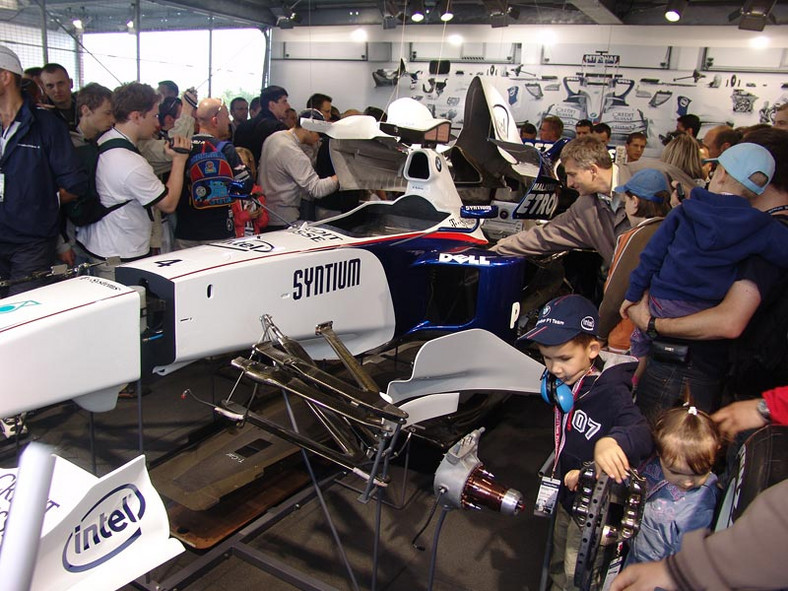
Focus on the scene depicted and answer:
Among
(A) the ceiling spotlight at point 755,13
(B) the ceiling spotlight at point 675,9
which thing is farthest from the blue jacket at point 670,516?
(B) the ceiling spotlight at point 675,9

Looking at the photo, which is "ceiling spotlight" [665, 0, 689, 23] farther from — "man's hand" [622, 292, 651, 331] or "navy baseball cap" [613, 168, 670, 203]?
"man's hand" [622, 292, 651, 331]

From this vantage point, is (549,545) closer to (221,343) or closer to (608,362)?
(608,362)

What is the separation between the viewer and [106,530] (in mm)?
1494

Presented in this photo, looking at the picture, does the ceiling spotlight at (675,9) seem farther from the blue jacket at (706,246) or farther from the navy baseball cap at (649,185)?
the blue jacket at (706,246)

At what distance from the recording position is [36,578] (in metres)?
1.31

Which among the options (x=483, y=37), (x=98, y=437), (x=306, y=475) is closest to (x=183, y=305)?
(x=306, y=475)

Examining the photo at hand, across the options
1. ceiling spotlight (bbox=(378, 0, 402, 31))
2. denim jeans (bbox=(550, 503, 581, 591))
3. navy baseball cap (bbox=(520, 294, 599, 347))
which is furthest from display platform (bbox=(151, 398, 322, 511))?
ceiling spotlight (bbox=(378, 0, 402, 31))

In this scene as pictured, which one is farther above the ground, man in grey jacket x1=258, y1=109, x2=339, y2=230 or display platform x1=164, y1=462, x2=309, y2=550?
man in grey jacket x1=258, y1=109, x2=339, y2=230

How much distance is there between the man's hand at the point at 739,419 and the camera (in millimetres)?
1836

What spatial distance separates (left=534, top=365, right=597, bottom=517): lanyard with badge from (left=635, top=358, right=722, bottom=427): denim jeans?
493 millimetres

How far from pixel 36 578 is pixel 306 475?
2005 millimetres

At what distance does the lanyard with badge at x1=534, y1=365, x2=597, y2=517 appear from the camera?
173 cm

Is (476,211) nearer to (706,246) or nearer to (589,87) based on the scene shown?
(706,246)

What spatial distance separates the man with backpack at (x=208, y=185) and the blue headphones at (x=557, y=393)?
8.64ft
